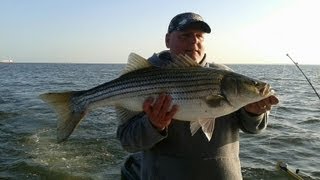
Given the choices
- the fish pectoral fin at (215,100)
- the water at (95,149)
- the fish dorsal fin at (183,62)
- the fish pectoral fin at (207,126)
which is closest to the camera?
the fish pectoral fin at (215,100)

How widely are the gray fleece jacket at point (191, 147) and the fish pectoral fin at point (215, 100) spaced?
0.54 m

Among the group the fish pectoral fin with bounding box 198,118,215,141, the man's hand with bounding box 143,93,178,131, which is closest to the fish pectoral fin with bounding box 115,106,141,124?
the man's hand with bounding box 143,93,178,131

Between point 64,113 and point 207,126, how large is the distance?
1559mm

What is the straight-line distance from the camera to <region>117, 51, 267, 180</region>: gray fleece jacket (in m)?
4.79

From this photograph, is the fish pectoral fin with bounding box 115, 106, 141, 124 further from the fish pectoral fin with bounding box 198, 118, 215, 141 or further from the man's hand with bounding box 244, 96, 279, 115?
the man's hand with bounding box 244, 96, 279, 115

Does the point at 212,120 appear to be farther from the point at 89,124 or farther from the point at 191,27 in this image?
the point at 89,124

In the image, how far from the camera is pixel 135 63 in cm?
470

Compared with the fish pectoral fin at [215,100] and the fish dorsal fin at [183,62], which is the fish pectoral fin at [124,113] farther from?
the fish pectoral fin at [215,100]

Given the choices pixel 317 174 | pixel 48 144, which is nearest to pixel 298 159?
pixel 317 174

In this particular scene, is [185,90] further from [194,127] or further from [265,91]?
[265,91]

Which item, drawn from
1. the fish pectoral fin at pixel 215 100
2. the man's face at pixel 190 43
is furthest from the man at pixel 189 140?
the fish pectoral fin at pixel 215 100

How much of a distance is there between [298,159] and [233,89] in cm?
904

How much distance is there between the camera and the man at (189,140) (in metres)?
4.69

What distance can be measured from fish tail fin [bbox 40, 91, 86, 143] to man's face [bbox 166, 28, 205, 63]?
1.29 m
